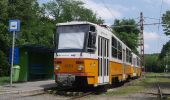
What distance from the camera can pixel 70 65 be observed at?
19.2m

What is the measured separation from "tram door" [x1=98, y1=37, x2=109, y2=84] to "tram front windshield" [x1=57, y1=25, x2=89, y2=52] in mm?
1203

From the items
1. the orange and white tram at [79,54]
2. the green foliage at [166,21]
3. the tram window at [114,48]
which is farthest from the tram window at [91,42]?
the green foliage at [166,21]

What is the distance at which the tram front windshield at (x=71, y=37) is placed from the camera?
63.4ft

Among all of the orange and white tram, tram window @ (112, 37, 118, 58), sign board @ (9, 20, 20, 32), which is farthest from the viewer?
tram window @ (112, 37, 118, 58)

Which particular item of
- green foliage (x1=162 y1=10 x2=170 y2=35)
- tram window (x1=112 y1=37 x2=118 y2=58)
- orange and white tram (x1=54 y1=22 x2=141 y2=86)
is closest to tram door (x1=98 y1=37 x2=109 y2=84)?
orange and white tram (x1=54 y1=22 x2=141 y2=86)

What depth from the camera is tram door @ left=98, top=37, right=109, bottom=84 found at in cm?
2032

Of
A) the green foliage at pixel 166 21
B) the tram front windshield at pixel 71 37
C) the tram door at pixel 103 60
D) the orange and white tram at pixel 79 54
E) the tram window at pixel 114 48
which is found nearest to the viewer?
the orange and white tram at pixel 79 54

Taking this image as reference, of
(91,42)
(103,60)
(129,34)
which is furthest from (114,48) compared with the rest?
(129,34)

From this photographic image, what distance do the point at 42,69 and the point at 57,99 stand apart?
13864 mm

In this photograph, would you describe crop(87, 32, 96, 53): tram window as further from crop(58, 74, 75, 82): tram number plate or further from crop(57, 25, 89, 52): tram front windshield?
crop(58, 74, 75, 82): tram number plate

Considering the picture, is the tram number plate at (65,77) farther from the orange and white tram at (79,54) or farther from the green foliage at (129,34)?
the green foliage at (129,34)

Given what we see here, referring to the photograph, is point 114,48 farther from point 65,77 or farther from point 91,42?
point 65,77

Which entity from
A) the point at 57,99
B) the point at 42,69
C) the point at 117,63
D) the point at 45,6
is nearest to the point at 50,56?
the point at 42,69

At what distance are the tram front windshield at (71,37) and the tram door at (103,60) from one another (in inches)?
47.4
